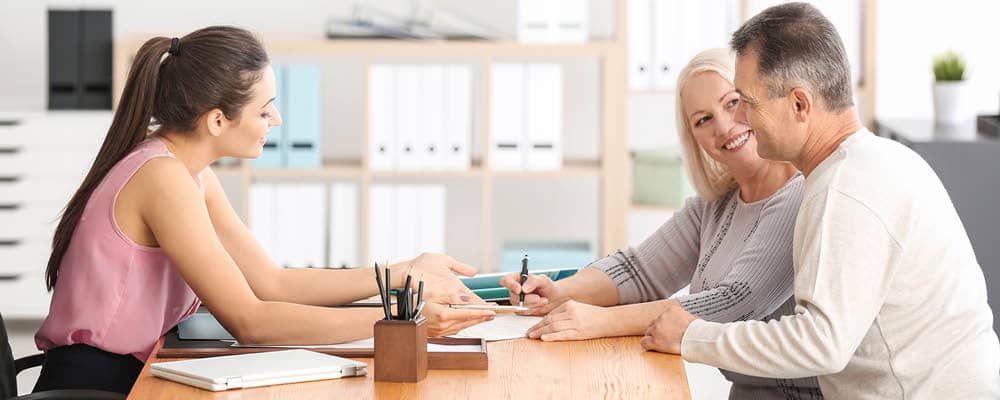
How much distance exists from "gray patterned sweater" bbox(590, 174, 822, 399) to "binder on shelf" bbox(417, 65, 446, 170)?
2.09m

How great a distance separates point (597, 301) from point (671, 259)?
0.19 m

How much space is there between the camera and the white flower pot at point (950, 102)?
14.2 feet

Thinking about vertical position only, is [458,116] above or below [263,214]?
above

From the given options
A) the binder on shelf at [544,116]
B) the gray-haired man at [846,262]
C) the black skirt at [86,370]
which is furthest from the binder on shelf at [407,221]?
the gray-haired man at [846,262]

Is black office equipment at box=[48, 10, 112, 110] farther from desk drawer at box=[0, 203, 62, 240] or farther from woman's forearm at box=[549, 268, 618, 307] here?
woman's forearm at box=[549, 268, 618, 307]

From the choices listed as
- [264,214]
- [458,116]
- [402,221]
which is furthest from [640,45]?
[264,214]

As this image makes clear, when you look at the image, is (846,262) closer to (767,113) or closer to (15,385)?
(767,113)

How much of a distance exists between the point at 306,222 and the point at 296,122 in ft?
1.20

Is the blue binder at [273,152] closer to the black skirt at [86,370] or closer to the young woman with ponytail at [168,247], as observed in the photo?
the young woman with ponytail at [168,247]

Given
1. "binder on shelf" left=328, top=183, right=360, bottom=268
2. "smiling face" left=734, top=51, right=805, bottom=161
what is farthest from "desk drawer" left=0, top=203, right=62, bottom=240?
"smiling face" left=734, top=51, right=805, bottom=161

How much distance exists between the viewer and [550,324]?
2.02 meters

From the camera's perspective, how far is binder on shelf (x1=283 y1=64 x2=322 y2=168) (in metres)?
4.50

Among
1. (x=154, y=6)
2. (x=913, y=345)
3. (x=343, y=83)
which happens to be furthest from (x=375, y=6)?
(x=913, y=345)

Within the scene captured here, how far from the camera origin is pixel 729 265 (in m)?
2.26
